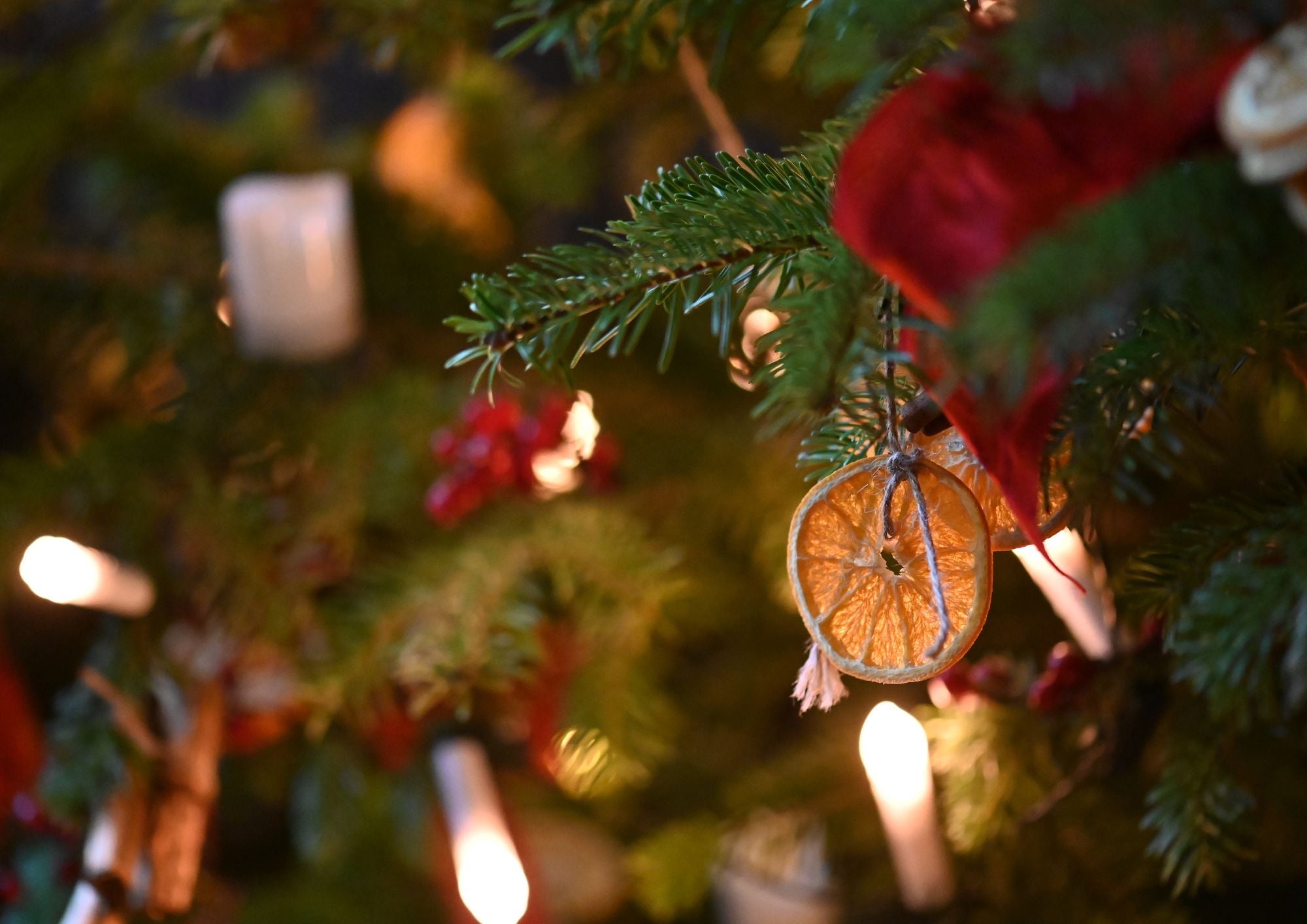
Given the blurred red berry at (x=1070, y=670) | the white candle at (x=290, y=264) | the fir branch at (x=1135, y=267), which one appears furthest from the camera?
the white candle at (x=290, y=264)

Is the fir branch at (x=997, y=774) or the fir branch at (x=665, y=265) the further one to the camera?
the fir branch at (x=997, y=774)

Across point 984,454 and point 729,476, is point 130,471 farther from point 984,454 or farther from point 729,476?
point 984,454

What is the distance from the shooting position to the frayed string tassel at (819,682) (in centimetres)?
27

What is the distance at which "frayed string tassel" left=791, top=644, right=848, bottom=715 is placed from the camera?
266 millimetres

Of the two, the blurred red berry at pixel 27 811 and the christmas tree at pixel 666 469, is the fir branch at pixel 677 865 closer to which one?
the christmas tree at pixel 666 469

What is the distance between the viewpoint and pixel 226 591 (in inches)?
23.0

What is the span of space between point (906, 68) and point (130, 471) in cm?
48

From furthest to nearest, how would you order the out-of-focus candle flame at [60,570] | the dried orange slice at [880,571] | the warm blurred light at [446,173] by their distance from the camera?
the warm blurred light at [446,173] → the out-of-focus candle flame at [60,570] → the dried orange slice at [880,571]

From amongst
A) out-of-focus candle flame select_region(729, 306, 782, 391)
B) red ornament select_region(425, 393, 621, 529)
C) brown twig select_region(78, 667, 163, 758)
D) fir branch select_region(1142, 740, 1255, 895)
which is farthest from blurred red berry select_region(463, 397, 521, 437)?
fir branch select_region(1142, 740, 1255, 895)

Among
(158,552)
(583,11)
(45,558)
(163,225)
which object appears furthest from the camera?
(163,225)

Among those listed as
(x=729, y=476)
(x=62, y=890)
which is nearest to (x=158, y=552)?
(x=62, y=890)

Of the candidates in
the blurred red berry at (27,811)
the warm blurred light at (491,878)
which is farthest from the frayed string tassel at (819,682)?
the blurred red berry at (27,811)

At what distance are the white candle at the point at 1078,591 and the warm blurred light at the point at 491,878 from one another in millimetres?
258

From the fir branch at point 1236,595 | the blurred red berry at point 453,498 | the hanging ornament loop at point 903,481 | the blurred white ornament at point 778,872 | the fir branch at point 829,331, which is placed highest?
the fir branch at point 829,331
